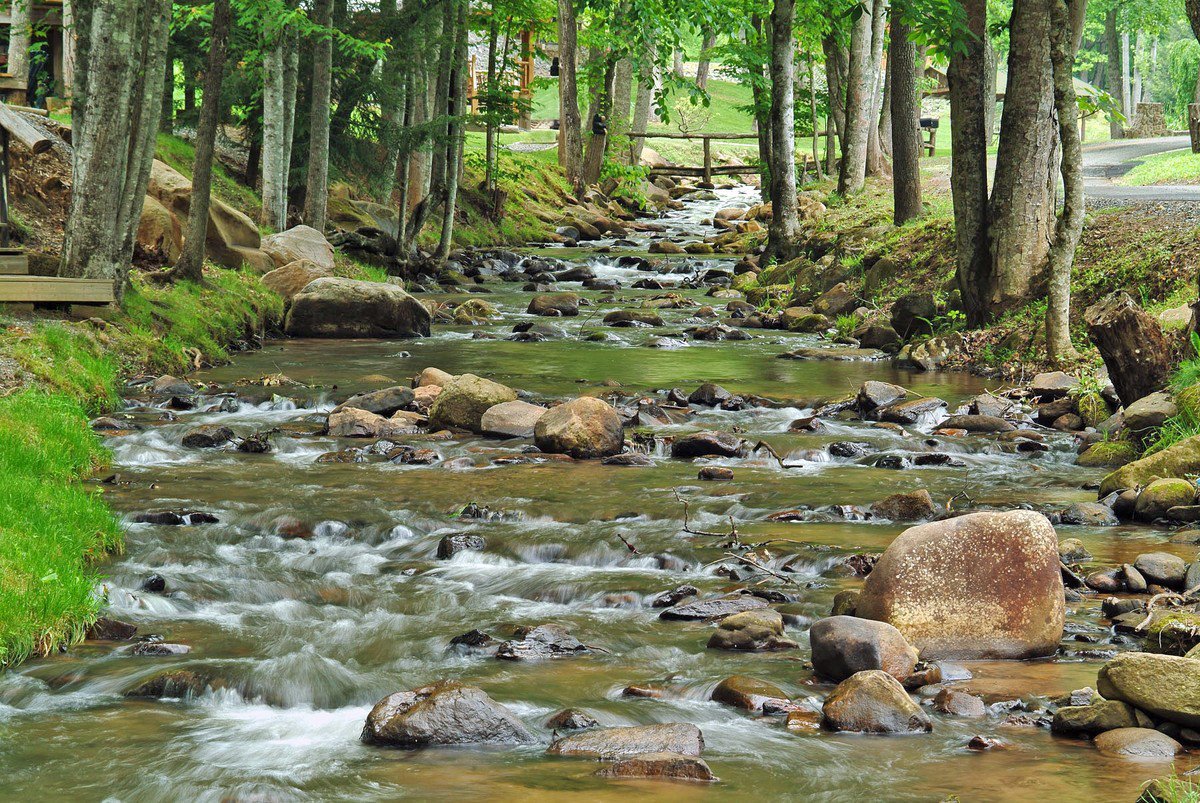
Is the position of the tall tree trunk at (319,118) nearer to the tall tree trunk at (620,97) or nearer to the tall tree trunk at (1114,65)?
the tall tree trunk at (620,97)

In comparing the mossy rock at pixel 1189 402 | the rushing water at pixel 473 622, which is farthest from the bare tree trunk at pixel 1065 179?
the mossy rock at pixel 1189 402

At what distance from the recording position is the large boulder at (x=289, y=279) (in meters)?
18.8

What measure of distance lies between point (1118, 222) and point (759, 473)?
9.04m

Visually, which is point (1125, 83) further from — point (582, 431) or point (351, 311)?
point (582, 431)

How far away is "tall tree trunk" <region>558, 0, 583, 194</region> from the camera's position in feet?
120

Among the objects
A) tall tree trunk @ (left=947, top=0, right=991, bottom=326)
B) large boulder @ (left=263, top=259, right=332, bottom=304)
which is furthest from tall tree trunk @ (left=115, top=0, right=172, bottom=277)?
tall tree trunk @ (left=947, top=0, right=991, bottom=326)

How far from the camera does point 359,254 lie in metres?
23.1

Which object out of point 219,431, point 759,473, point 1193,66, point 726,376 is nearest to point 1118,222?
point 726,376

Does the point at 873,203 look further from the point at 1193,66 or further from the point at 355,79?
the point at 1193,66

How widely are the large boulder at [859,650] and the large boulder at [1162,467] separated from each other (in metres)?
3.97

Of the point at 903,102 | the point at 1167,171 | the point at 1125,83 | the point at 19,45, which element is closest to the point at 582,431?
the point at 903,102

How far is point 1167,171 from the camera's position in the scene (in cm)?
2717

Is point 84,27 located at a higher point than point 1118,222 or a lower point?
higher

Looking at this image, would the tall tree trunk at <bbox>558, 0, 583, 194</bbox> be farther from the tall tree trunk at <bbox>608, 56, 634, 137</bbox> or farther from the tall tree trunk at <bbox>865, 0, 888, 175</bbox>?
the tall tree trunk at <bbox>865, 0, 888, 175</bbox>
